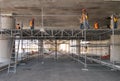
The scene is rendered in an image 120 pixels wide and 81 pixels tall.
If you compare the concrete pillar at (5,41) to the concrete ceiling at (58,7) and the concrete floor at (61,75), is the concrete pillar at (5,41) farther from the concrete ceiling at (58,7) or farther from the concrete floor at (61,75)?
the concrete floor at (61,75)

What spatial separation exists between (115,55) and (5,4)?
11.8 m

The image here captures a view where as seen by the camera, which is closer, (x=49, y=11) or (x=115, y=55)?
(x=49, y=11)

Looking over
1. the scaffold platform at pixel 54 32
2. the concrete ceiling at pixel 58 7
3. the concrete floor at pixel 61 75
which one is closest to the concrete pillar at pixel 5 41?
the scaffold platform at pixel 54 32

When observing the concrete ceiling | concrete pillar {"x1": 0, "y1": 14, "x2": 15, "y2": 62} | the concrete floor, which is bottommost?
the concrete floor

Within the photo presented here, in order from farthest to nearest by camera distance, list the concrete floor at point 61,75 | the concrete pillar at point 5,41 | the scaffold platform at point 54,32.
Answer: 1. the concrete pillar at point 5,41
2. the scaffold platform at point 54,32
3. the concrete floor at point 61,75

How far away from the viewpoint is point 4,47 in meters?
23.5

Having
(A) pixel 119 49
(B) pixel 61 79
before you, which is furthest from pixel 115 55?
(B) pixel 61 79

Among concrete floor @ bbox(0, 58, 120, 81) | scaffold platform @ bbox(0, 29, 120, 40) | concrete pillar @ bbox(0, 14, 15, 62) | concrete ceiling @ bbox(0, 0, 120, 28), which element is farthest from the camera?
concrete pillar @ bbox(0, 14, 15, 62)

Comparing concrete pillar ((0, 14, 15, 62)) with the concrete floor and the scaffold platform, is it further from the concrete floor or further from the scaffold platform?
the concrete floor

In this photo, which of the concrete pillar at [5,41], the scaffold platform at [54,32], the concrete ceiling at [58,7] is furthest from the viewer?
the concrete pillar at [5,41]

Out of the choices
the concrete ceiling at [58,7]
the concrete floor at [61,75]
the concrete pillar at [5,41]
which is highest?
the concrete ceiling at [58,7]

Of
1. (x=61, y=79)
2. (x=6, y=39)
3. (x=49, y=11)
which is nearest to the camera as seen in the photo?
(x=61, y=79)

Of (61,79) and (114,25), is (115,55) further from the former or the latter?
(61,79)

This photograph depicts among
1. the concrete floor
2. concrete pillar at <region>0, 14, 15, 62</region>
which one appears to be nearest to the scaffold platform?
concrete pillar at <region>0, 14, 15, 62</region>
